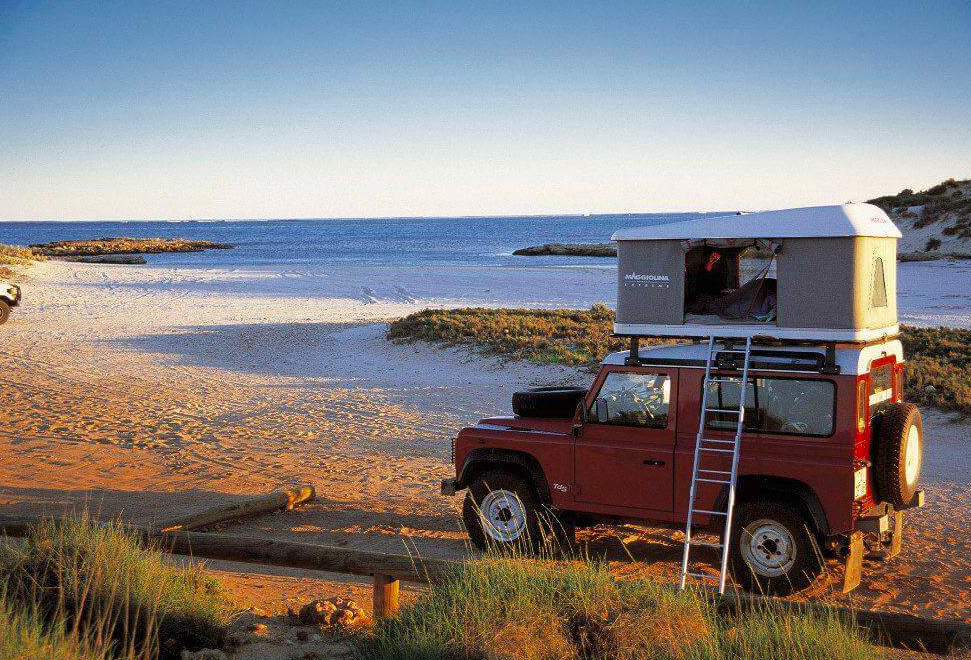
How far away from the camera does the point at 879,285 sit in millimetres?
7852

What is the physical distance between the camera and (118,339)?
28344mm

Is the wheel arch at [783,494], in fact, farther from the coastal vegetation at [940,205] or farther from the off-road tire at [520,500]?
the coastal vegetation at [940,205]

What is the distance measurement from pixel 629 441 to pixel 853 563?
2.04 metres

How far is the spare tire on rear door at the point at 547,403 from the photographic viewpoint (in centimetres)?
899

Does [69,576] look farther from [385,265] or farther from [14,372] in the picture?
[385,265]

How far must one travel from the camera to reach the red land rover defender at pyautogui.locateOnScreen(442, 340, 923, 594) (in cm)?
736

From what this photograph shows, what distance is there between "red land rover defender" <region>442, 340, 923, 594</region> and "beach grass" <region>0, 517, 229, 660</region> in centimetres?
254

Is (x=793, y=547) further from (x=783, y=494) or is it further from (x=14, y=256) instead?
(x=14, y=256)

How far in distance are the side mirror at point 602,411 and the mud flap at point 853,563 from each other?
7.30 ft

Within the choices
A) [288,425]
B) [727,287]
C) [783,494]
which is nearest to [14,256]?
[288,425]

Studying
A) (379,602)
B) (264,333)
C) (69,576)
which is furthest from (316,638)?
(264,333)

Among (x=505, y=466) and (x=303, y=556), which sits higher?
(x=505, y=466)

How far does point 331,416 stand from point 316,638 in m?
11.0

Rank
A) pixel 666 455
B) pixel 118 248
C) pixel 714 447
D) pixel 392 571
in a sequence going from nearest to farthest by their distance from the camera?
1. pixel 392 571
2. pixel 714 447
3. pixel 666 455
4. pixel 118 248
